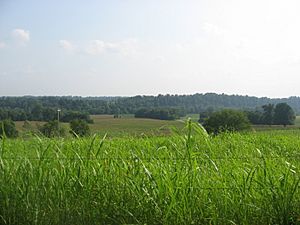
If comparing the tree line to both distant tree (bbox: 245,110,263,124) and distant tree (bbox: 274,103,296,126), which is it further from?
distant tree (bbox: 245,110,263,124)

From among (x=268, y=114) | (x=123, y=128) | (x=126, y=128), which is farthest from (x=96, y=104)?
(x=268, y=114)

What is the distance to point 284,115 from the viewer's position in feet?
70.0

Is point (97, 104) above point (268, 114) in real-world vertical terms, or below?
above

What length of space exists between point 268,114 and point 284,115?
0.88 metres

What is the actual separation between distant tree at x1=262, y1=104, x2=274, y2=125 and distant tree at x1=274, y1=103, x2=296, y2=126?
0.23 meters

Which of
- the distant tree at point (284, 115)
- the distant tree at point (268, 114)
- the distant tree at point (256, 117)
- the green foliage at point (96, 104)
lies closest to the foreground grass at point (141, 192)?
the green foliage at point (96, 104)

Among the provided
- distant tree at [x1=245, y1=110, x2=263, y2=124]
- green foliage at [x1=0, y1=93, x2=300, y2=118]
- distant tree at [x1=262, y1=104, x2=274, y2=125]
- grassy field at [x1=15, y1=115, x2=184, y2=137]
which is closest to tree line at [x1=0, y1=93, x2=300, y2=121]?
green foliage at [x1=0, y1=93, x2=300, y2=118]

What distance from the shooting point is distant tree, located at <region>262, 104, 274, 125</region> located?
2108cm

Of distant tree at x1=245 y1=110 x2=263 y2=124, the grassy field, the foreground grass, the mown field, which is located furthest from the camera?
distant tree at x1=245 y1=110 x2=263 y2=124

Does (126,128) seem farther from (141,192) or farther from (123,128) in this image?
(141,192)

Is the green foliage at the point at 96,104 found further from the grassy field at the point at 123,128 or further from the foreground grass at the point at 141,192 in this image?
the foreground grass at the point at 141,192

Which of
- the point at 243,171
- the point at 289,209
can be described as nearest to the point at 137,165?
the point at 243,171

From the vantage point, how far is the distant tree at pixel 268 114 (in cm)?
2108

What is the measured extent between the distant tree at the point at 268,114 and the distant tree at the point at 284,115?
0.75 ft
